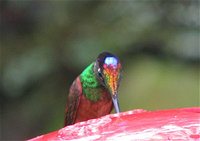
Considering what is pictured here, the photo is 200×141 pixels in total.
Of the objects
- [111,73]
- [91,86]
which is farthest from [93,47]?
[111,73]

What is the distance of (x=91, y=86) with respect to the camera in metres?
3.93

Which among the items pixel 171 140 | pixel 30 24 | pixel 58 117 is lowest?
pixel 58 117

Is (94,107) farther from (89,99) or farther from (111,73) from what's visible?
(111,73)

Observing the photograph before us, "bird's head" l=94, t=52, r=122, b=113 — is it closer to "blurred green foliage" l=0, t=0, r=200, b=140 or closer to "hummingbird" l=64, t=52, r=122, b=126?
"hummingbird" l=64, t=52, r=122, b=126

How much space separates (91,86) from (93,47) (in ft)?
7.01

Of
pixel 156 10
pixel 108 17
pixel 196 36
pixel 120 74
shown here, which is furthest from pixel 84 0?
pixel 120 74

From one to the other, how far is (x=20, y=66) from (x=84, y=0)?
88 cm

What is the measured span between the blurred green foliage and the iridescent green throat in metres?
1.92

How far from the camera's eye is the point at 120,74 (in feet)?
11.4

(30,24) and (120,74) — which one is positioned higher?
(30,24)

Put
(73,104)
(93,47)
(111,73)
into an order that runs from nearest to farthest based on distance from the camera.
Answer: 1. (111,73)
2. (73,104)
3. (93,47)

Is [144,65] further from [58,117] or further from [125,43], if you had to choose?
[58,117]

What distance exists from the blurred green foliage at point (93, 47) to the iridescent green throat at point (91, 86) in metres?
1.92

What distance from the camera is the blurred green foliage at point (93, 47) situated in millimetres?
6004
